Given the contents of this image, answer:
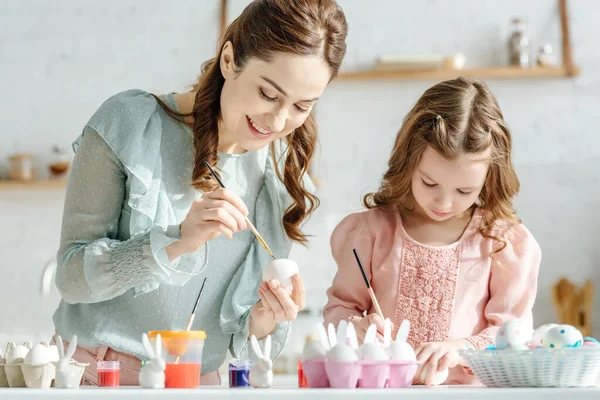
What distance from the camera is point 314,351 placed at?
118 cm

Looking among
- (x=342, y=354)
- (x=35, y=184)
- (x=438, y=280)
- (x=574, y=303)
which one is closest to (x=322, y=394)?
(x=342, y=354)

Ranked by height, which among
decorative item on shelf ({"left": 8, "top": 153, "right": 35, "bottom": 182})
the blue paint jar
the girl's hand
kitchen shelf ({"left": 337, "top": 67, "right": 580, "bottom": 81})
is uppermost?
kitchen shelf ({"left": 337, "top": 67, "right": 580, "bottom": 81})

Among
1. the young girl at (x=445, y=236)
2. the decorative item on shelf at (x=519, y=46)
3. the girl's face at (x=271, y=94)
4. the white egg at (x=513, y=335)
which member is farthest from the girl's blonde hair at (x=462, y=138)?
the decorative item on shelf at (x=519, y=46)

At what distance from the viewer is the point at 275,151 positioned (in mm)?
1811

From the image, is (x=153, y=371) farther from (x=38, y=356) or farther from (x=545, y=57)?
(x=545, y=57)

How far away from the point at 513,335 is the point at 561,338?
7 cm

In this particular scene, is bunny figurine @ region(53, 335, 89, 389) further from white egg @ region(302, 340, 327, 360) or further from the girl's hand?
the girl's hand

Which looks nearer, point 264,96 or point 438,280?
point 264,96

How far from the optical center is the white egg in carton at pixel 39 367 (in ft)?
3.87

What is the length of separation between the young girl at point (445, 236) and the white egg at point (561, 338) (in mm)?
474

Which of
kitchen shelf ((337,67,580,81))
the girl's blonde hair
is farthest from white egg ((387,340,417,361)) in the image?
kitchen shelf ((337,67,580,81))

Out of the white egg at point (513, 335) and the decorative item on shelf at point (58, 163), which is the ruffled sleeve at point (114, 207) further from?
the decorative item on shelf at point (58, 163)

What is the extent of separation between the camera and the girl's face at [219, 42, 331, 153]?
1.48 m

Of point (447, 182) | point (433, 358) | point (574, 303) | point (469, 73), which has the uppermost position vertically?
point (469, 73)
